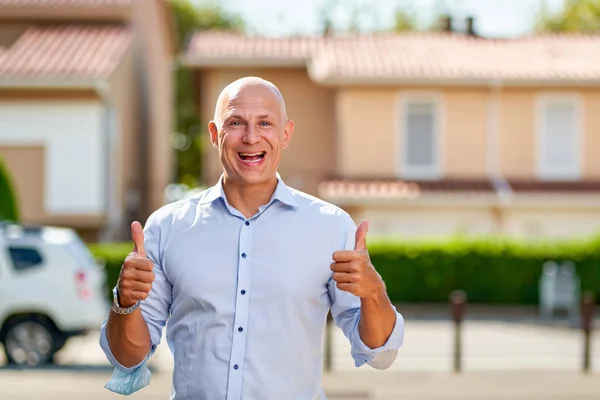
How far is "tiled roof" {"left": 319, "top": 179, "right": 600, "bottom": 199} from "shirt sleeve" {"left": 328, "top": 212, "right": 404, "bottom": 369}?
25.7 m

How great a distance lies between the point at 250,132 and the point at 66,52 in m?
24.6

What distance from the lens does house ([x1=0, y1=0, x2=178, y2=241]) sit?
2733cm

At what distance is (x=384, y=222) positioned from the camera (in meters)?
31.0

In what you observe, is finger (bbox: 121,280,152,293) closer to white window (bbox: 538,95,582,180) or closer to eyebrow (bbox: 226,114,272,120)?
eyebrow (bbox: 226,114,272,120)

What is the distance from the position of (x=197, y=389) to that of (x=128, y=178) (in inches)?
1151

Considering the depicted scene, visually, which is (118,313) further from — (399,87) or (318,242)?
(399,87)

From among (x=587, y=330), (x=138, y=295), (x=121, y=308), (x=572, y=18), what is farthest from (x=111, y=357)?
(x=572, y=18)

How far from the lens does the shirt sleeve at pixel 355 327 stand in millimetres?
4242

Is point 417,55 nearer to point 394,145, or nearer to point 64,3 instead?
point 394,145

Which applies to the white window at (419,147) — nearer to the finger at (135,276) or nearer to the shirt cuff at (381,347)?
the shirt cuff at (381,347)

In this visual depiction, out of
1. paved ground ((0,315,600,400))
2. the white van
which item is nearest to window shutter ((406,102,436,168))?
paved ground ((0,315,600,400))

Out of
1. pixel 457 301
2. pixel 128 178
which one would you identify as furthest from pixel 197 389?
pixel 128 178

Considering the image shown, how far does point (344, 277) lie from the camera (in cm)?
407

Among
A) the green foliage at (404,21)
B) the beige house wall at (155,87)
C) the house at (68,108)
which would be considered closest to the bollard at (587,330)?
the house at (68,108)
